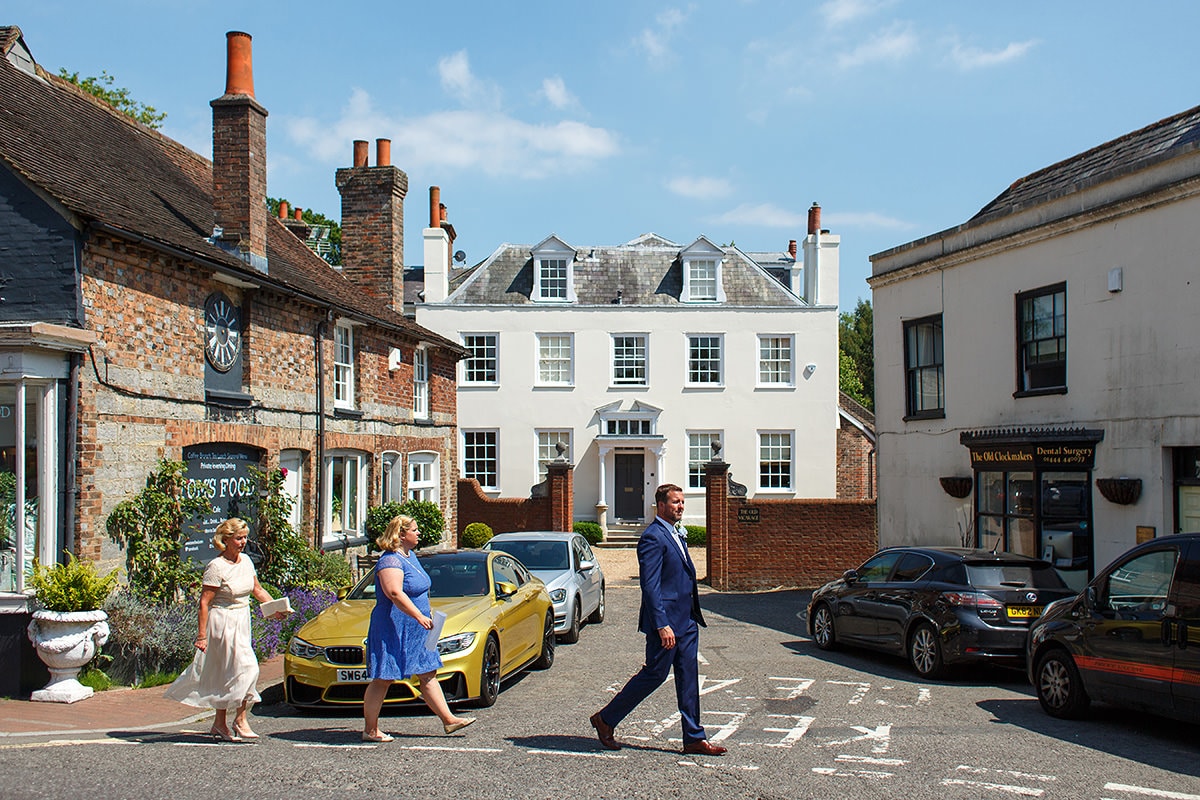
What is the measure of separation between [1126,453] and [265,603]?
425 inches

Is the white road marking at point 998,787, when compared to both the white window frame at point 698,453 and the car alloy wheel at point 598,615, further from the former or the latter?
the white window frame at point 698,453

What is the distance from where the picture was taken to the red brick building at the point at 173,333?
1115 centimetres

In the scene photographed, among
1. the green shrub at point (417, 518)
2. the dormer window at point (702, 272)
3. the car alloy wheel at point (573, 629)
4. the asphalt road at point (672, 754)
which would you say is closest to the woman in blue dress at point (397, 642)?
the asphalt road at point (672, 754)

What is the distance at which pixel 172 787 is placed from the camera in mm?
6938

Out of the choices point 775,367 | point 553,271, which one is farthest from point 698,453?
point 553,271

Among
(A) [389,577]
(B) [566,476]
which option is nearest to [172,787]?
(A) [389,577]

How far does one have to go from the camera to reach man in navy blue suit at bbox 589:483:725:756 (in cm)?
752

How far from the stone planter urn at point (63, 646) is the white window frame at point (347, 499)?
300 inches

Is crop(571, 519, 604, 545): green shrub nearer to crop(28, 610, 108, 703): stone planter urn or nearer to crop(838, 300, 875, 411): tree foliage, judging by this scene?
crop(28, 610, 108, 703): stone planter urn

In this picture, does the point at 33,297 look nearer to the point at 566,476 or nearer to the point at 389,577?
the point at 389,577

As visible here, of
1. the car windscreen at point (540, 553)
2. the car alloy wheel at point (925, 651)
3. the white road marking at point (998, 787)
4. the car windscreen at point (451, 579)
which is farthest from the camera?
the car windscreen at point (540, 553)

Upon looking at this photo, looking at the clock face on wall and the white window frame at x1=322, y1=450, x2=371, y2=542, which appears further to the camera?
the white window frame at x1=322, y1=450, x2=371, y2=542

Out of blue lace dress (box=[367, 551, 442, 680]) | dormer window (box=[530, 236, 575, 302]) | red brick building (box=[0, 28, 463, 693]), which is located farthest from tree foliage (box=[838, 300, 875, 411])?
blue lace dress (box=[367, 551, 442, 680])

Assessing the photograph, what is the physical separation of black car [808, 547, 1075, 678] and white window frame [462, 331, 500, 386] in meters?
22.7
